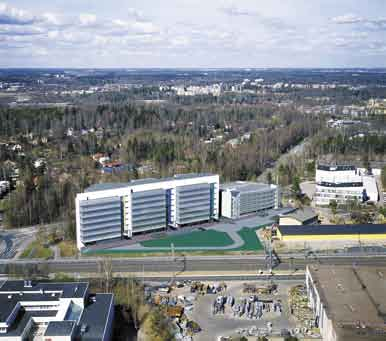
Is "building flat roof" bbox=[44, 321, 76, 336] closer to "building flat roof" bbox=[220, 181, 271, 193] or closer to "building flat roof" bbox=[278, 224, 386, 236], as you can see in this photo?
"building flat roof" bbox=[278, 224, 386, 236]

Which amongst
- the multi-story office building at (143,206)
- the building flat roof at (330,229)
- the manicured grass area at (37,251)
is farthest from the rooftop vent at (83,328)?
the building flat roof at (330,229)

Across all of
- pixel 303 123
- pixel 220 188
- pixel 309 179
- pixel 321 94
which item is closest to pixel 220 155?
pixel 309 179

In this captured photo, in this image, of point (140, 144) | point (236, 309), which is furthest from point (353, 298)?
point (140, 144)

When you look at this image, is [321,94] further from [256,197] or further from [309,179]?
[256,197]

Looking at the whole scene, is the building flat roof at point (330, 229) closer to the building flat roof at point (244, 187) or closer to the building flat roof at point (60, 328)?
the building flat roof at point (244, 187)

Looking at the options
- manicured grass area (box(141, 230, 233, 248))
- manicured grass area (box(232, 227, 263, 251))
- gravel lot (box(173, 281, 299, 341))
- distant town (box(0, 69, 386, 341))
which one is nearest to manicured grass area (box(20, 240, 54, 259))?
distant town (box(0, 69, 386, 341))

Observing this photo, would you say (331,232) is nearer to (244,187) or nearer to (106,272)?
(244,187)
